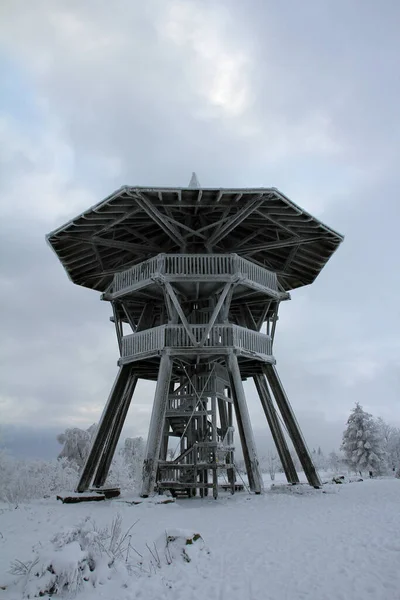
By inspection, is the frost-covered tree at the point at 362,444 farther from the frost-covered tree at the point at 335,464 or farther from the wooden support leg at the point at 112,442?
the wooden support leg at the point at 112,442

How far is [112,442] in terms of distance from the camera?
19.7 metres

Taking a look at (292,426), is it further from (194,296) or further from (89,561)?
(89,561)

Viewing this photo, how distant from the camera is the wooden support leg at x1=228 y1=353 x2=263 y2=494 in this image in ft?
51.9

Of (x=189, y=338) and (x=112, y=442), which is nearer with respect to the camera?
(x=189, y=338)

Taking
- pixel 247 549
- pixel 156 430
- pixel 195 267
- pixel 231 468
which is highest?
pixel 195 267

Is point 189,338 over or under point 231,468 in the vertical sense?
over

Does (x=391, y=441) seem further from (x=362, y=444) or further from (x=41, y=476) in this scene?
(x=41, y=476)

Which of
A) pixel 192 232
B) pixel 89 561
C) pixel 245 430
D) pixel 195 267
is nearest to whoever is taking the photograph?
pixel 89 561

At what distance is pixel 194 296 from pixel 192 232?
10.7 feet

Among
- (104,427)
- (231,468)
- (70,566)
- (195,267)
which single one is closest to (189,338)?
(195,267)

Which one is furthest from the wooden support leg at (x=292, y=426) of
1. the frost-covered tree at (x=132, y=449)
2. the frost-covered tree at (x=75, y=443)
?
the frost-covered tree at (x=132, y=449)

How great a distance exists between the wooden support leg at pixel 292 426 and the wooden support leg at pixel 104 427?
6.05 meters

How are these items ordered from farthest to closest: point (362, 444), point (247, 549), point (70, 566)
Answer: point (362, 444)
point (247, 549)
point (70, 566)

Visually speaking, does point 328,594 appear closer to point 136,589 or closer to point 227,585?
point 227,585
